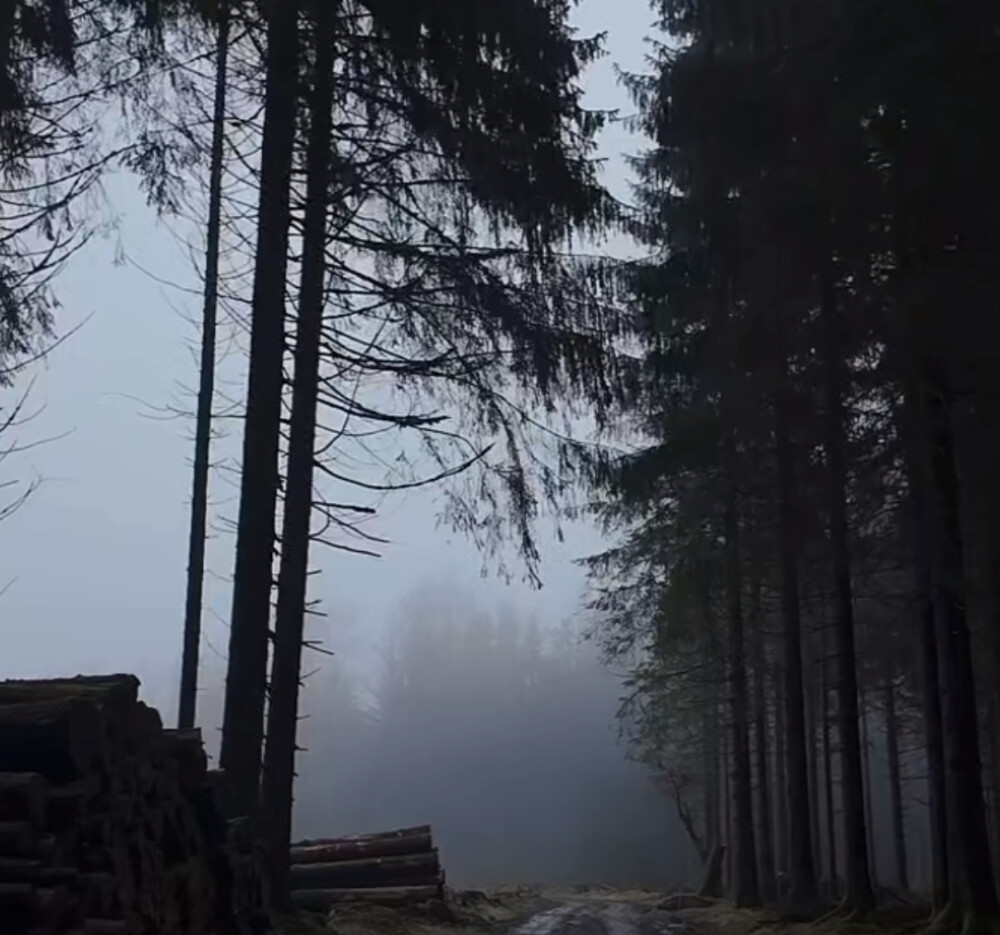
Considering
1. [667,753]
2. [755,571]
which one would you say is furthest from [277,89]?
[667,753]

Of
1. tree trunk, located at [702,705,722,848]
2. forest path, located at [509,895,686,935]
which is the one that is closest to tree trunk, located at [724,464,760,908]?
forest path, located at [509,895,686,935]

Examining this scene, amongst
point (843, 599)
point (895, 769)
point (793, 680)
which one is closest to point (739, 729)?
point (793, 680)

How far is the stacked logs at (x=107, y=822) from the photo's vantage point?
17.0 ft

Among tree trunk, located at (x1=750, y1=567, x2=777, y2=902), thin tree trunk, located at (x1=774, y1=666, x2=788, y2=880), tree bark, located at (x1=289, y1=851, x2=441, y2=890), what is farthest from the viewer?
thin tree trunk, located at (x1=774, y1=666, x2=788, y2=880)

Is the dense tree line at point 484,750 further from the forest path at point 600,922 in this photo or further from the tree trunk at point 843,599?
the tree trunk at point 843,599

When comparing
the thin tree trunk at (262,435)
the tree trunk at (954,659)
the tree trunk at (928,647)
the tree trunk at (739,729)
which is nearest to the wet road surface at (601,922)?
the tree trunk at (739,729)

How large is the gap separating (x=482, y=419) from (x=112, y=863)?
5.68 meters

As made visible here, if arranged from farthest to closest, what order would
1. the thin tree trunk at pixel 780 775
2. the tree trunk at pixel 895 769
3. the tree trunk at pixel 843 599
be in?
the tree trunk at pixel 895 769, the thin tree trunk at pixel 780 775, the tree trunk at pixel 843 599

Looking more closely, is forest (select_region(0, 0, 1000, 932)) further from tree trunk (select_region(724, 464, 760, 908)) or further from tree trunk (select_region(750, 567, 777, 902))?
tree trunk (select_region(750, 567, 777, 902))

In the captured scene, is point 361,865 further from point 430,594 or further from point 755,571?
point 430,594

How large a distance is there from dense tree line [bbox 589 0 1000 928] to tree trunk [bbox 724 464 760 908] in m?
0.05

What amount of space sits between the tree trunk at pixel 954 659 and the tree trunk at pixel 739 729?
5.96 metres

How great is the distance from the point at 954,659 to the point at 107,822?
7927 millimetres

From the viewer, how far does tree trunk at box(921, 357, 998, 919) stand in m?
10.9
